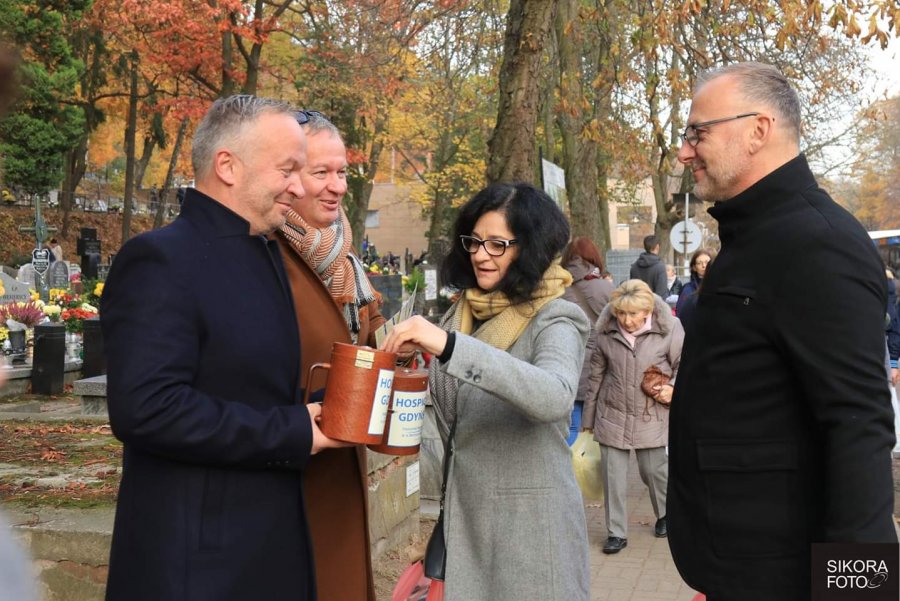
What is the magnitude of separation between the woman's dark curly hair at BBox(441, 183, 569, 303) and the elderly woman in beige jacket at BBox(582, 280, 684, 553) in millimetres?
3978

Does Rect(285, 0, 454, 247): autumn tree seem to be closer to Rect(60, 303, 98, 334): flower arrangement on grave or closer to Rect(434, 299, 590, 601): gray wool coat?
Rect(60, 303, 98, 334): flower arrangement on grave

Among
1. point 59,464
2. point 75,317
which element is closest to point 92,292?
point 75,317

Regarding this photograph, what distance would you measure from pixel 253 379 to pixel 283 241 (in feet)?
2.27

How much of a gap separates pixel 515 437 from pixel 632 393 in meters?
4.19

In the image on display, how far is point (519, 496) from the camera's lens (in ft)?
9.25

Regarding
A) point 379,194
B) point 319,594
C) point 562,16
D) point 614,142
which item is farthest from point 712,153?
point 379,194

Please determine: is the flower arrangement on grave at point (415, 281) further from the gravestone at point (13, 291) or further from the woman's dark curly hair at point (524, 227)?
the woman's dark curly hair at point (524, 227)

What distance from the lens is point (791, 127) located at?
2469 mm

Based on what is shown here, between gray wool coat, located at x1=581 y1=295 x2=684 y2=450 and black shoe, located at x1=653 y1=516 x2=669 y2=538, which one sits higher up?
gray wool coat, located at x1=581 y1=295 x2=684 y2=450

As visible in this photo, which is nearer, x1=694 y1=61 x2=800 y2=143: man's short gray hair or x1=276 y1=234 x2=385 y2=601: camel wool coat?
x1=694 y1=61 x2=800 y2=143: man's short gray hair

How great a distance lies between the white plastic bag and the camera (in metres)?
6.67

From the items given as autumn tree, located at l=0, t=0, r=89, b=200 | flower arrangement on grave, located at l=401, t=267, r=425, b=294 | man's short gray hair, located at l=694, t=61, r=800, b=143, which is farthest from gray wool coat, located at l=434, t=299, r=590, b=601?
autumn tree, located at l=0, t=0, r=89, b=200

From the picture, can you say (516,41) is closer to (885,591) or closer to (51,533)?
(51,533)

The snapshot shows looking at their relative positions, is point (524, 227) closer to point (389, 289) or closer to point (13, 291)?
point (13, 291)
